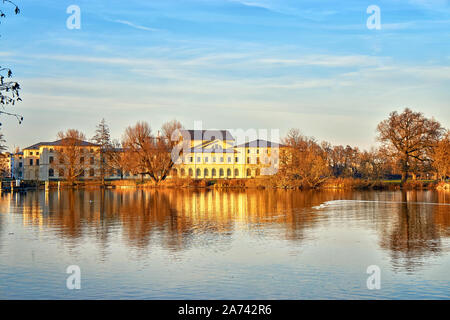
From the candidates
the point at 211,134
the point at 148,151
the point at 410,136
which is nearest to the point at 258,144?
the point at 211,134

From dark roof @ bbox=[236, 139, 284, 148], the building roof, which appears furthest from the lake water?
dark roof @ bbox=[236, 139, 284, 148]

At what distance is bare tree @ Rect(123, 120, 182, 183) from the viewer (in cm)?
8281

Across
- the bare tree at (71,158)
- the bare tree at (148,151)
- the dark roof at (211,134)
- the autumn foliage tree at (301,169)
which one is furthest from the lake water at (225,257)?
the dark roof at (211,134)

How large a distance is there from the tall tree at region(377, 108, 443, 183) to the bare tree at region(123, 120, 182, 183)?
3521cm

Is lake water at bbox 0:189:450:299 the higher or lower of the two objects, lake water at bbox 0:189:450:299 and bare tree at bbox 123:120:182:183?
the lower

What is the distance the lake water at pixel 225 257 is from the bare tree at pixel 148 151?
56.0 m

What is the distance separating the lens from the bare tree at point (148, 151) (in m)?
82.8

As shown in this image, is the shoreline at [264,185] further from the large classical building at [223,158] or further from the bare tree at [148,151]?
the large classical building at [223,158]

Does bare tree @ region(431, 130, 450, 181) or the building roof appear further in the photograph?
the building roof

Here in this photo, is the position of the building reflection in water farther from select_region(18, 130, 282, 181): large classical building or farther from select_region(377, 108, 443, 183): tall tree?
select_region(18, 130, 282, 181): large classical building

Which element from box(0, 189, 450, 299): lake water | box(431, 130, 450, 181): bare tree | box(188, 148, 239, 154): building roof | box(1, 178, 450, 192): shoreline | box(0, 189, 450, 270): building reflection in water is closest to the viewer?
box(0, 189, 450, 299): lake water

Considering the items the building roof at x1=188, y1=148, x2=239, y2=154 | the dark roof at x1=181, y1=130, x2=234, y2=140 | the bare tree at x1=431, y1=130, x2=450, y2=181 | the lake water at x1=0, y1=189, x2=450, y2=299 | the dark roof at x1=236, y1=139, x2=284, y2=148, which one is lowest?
the lake water at x1=0, y1=189, x2=450, y2=299

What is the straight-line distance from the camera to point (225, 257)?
16.0 meters

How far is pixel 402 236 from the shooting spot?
792 inches
